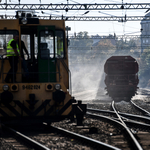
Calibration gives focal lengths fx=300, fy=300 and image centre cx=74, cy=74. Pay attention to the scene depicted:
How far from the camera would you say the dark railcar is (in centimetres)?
2411

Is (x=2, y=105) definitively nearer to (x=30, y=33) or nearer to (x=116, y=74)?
(x=30, y=33)

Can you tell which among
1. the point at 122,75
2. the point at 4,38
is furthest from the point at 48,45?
the point at 122,75

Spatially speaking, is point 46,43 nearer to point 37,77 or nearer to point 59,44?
point 59,44

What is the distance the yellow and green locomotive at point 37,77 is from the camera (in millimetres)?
8680

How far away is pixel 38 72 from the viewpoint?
892 centimetres

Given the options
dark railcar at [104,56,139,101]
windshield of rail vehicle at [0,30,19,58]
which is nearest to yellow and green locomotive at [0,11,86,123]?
windshield of rail vehicle at [0,30,19,58]

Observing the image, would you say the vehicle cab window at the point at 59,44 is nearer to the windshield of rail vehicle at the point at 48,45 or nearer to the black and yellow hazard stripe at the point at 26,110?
the windshield of rail vehicle at the point at 48,45

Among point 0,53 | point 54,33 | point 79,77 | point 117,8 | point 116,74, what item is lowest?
point 79,77

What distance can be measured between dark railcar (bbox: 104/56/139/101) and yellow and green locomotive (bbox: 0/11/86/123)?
14631 millimetres

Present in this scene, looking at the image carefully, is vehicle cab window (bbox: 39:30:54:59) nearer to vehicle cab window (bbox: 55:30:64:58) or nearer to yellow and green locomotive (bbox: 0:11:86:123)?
yellow and green locomotive (bbox: 0:11:86:123)

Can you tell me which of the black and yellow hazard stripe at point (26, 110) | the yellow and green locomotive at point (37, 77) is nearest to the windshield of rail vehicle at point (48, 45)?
the yellow and green locomotive at point (37, 77)

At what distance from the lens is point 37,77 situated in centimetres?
964

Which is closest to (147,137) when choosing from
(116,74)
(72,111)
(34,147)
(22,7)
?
(72,111)

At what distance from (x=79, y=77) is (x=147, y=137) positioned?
69.4 m
